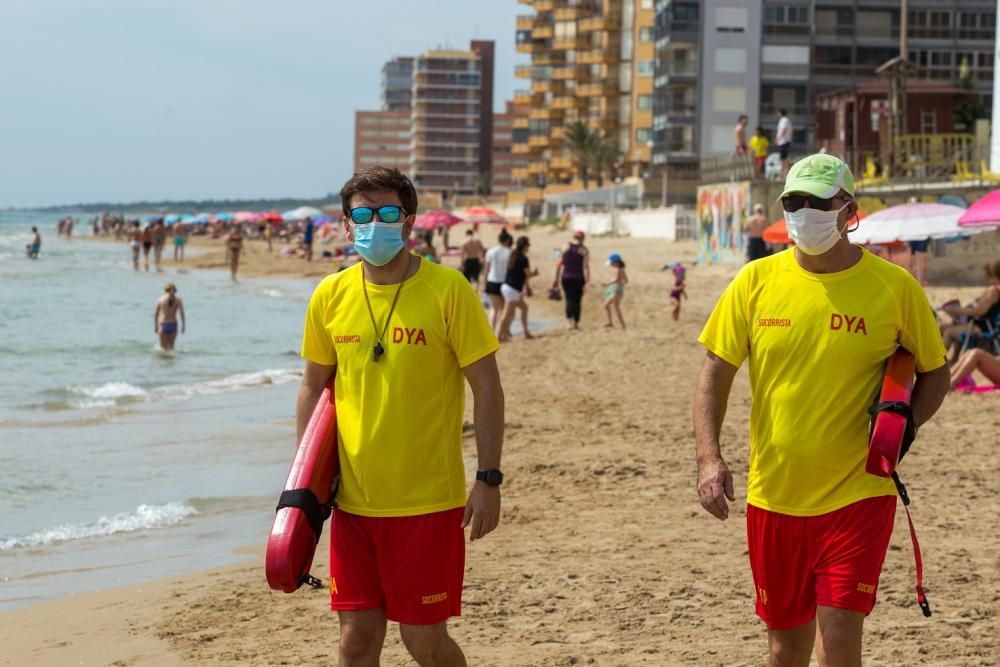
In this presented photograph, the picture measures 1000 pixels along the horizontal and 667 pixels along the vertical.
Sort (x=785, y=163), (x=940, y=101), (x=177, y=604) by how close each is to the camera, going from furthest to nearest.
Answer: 1. (x=940, y=101)
2. (x=785, y=163)
3. (x=177, y=604)

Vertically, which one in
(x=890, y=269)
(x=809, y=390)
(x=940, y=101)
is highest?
(x=940, y=101)

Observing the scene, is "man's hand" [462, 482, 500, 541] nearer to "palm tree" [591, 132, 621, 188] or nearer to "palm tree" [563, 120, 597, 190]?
"palm tree" [563, 120, 597, 190]

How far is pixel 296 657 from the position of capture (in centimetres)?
579

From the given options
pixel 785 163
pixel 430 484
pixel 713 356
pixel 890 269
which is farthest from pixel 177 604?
pixel 785 163

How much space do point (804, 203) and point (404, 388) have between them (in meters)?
1.24

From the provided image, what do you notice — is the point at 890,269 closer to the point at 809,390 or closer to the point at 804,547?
the point at 809,390

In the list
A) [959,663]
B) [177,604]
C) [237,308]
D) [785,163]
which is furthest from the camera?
[237,308]

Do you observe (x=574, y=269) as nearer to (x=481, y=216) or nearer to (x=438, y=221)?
(x=481, y=216)

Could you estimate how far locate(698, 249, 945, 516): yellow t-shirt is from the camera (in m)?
4.09

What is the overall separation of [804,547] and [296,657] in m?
2.44

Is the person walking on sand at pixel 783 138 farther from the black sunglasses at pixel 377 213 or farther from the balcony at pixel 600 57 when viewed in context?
the balcony at pixel 600 57

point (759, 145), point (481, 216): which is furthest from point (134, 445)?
point (481, 216)

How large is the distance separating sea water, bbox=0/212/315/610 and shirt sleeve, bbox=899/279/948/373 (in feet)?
16.0

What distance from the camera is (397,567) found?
13.6ft
